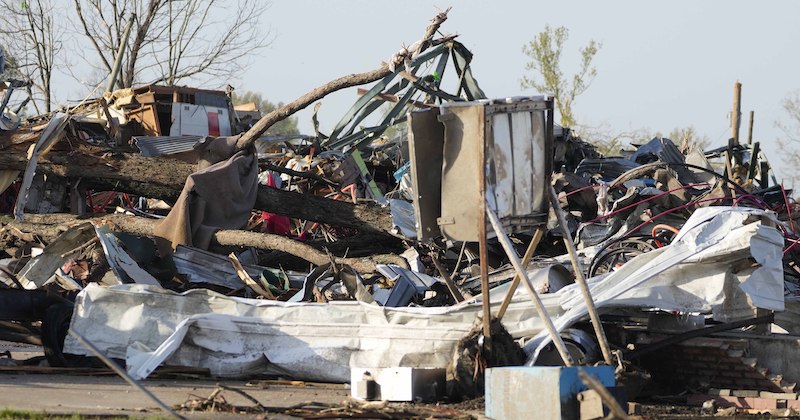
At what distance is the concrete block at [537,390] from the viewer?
5551 millimetres

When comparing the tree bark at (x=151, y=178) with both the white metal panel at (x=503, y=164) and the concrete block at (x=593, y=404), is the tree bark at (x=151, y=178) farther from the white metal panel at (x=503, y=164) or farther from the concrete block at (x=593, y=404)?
the concrete block at (x=593, y=404)

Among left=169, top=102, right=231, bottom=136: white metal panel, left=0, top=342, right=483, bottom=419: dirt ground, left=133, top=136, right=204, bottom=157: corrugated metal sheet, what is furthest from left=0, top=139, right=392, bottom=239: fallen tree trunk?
left=169, top=102, right=231, bottom=136: white metal panel


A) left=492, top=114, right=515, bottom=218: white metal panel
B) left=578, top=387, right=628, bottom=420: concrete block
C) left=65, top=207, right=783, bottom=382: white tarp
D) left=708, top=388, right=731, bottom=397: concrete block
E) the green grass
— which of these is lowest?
left=708, top=388, right=731, bottom=397: concrete block

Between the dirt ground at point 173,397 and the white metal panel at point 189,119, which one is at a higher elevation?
the white metal panel at point 189,119

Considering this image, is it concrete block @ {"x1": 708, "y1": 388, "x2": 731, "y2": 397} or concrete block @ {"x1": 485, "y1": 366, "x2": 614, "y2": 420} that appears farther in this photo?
concrete block @ {"x1": 708, "y1": 388, "x2": 731, "y2": 397}

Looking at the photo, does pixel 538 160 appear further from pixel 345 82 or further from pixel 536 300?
pixel 345 82

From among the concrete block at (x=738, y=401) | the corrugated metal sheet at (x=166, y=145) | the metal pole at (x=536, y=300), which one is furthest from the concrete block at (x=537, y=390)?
the corrugated metal sheet at (x=166, y=145)

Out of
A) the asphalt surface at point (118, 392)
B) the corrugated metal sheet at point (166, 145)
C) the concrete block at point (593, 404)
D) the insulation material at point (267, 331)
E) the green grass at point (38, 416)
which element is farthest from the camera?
the corrugated metal sheet at point (166, 145)

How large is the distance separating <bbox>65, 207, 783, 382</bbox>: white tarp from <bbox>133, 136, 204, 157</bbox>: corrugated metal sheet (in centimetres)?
429

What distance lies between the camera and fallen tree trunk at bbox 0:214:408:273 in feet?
34.8

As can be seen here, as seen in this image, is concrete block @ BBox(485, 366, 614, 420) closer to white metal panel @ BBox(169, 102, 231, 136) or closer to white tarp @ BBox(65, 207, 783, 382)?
white tarp @ BBox(65, 207, 783, 382)

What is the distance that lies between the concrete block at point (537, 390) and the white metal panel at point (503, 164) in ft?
4.50

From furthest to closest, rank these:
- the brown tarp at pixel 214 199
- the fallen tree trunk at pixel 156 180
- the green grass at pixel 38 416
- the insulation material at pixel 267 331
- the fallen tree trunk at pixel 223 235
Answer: the fallen tree trunk at pixel 156 180, the brown tarp at pixel 214 199, the fallen tree trunk at pixel 223 235, the insulation material at pixel 267 331, the green grass at pixel 38 416

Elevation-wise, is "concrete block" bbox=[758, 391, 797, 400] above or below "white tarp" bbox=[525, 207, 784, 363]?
below
